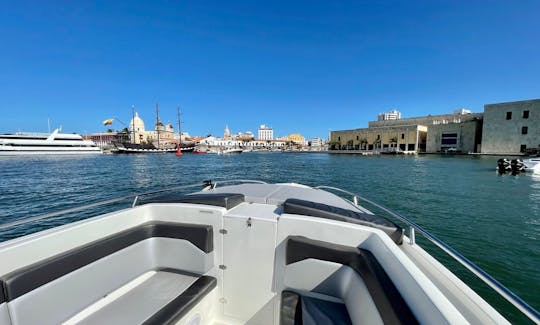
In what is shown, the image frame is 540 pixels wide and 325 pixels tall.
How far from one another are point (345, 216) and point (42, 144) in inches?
2705

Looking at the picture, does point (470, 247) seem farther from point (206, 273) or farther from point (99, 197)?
point (99, 197)

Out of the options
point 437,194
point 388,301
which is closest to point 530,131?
point 437,194

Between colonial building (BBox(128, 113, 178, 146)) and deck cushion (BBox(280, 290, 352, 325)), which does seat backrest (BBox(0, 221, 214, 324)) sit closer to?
deck cushion (BBox(280, 290, 352, 325))

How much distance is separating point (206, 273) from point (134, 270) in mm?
760

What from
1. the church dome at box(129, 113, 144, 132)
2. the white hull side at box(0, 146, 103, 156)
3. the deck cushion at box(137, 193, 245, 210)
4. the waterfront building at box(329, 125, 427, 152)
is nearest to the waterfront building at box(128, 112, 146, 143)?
the church dome at box(129, 113, 144, 132)

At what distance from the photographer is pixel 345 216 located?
213 cm

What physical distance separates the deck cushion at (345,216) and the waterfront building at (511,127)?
2457 inches

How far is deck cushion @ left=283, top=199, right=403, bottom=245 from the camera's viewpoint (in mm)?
2051

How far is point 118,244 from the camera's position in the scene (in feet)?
7.05

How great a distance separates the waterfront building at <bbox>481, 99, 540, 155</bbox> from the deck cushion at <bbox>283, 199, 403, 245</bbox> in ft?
205

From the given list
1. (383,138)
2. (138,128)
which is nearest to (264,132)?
(138,128)

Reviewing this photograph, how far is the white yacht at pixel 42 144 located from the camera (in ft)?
148

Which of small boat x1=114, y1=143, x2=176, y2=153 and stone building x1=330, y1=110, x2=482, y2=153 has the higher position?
stone building x1=330, y1=110, x2=482, y2=153

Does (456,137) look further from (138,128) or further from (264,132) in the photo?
(264,132)
